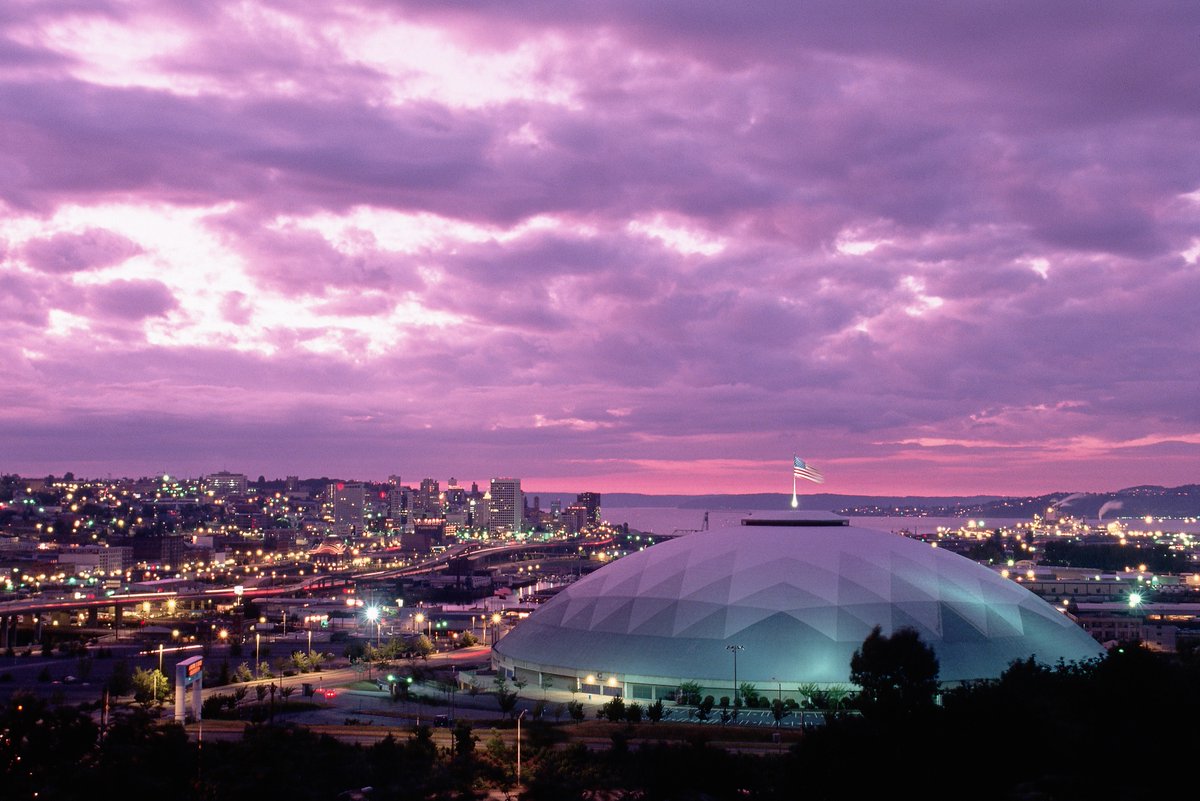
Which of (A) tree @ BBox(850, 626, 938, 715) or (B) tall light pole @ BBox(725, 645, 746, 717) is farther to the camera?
(B) tall light pole @ BBox(725, 645, 746, 717)

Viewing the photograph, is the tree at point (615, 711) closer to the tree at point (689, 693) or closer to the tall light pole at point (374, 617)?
the tree at point (689, 693)

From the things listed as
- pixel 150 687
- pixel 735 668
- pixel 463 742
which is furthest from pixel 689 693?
Answer: pixel 150 687

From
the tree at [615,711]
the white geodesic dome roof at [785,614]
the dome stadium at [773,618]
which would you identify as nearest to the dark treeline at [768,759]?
the tree at [615,711]

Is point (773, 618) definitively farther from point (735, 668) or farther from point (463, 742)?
point (463, 742)

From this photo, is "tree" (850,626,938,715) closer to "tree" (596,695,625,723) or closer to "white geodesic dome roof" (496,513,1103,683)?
"white geodesic dome roof" (496,513,1103,683)

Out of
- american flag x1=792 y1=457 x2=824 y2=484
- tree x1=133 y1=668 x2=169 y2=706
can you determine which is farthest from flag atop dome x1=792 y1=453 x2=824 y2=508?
tree x1=133 y1=668 x2=169 y2=706

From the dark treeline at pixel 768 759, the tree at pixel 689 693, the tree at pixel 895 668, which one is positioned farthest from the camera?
the tree at pixel 689 693

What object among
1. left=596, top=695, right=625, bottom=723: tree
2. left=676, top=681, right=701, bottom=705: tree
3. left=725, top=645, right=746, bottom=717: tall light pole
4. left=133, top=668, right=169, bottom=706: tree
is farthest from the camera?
left=133, top=668, right=169, bottom=706: tree
